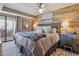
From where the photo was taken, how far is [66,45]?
212 centimetres

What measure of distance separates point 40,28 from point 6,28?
2.18 feet

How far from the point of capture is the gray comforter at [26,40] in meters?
2.04

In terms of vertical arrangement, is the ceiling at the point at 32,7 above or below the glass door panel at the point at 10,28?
above

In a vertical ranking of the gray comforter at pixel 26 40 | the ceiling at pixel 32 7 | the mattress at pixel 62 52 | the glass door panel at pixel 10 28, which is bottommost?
the mattress at pixel 62 52

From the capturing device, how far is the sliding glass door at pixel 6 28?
2079mm

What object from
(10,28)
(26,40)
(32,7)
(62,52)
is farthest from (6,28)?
(62,52)

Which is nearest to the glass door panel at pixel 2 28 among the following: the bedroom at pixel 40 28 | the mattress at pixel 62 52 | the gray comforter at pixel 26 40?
the bedroom at pixel 40 28

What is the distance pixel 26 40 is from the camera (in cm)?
206

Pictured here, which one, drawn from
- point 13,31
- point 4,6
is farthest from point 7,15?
point 13,31

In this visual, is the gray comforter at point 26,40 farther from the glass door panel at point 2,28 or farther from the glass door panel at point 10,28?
the glass door panel at point 2,28

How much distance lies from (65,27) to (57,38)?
0.27 metres

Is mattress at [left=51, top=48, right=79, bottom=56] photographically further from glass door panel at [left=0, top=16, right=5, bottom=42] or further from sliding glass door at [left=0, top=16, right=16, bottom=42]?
glass door panel at [left=0, top=16, right=5, bottom=42]

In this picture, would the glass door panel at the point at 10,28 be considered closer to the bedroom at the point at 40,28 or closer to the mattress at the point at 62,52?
the bedroom at the point at 40,28

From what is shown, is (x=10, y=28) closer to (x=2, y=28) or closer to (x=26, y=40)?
(x=2, y=28)
